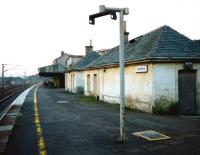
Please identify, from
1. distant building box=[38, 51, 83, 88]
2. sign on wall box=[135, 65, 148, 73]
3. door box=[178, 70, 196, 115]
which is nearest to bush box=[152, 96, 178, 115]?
door box=[178, 70, 196, 115]

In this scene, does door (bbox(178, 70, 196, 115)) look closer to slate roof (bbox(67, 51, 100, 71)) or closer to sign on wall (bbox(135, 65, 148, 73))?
sign on wall (bbox(135, 65, 148, 73))

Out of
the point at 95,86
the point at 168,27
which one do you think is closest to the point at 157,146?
the point at 168,27

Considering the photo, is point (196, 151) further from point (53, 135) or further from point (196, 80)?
point (196, 80)

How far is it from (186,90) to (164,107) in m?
1.69

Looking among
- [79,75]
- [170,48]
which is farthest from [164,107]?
[79,75]

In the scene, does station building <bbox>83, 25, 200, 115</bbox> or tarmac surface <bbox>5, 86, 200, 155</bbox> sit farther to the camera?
station building <bbox>83, 25, 200, 115</bbox>

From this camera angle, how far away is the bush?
1350 centimetres

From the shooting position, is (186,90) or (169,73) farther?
(186,90)

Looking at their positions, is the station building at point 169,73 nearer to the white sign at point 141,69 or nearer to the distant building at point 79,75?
the white sign at point 141,69

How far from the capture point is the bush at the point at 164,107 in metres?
13.5

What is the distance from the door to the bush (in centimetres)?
55

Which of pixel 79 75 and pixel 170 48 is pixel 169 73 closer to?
pixel 170 48

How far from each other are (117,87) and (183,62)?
5909 mm

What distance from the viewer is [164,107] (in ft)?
44.4
